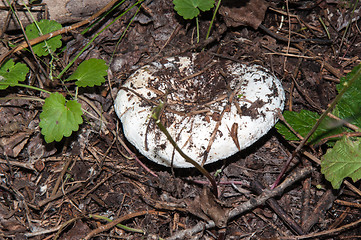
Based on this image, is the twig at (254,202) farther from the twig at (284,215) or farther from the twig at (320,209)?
the twig at (320,209)

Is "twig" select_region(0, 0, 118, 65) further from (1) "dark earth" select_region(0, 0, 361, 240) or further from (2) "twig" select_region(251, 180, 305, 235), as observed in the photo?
(2) "twig" select_region(251, 180, 305, 235)

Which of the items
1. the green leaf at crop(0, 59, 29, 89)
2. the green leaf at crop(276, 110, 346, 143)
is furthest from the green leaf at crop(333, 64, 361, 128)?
the green leaf at crop(0, 59, 29, 89)

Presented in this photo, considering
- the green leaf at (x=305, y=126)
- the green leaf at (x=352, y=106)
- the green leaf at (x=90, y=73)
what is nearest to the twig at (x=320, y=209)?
the green leaf at (x=305, y=126)

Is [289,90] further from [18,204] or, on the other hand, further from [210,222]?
[18,204]

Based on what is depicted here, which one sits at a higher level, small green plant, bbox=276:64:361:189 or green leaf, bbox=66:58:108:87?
green leaf, bbox=66:58:108:87

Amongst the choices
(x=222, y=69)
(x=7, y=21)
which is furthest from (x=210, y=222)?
(x=7, y=21)

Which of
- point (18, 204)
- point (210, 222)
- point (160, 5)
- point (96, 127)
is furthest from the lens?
point (160, 5)
